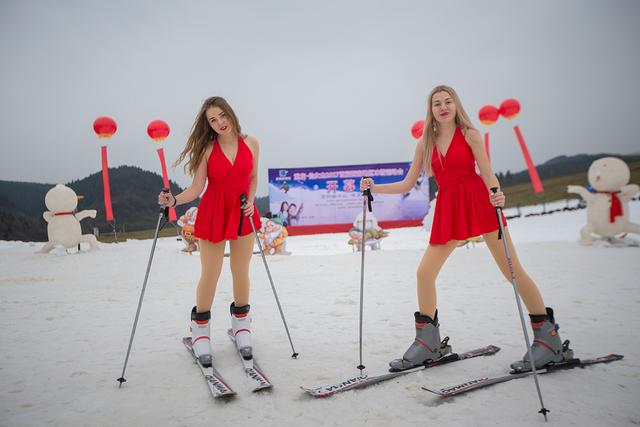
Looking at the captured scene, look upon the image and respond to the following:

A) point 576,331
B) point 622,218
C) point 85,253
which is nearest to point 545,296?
point 576,331

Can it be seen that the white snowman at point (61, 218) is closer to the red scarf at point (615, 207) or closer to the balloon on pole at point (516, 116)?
the balloon on pole at point (516, 116)

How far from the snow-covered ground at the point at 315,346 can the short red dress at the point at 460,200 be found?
0.83 m

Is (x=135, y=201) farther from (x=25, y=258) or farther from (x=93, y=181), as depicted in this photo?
(x=25, y=258)

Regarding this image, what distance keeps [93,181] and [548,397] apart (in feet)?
40.7

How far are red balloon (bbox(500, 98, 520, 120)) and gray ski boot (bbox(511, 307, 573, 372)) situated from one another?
26.2 ft

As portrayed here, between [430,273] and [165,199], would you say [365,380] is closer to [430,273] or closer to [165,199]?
[430,273]

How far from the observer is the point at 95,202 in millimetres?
10891

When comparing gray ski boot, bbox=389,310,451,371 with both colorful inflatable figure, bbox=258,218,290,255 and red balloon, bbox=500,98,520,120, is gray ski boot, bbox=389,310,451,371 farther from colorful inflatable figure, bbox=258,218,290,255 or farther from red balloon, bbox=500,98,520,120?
red balloon, bbox=500,98,520,120

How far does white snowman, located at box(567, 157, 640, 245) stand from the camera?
6566 millimetres

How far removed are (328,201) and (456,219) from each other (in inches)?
516

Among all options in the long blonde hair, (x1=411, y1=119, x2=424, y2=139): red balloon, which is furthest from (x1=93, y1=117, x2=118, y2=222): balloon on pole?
the long blonde hair

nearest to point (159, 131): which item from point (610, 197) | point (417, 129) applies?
point (417, 129)

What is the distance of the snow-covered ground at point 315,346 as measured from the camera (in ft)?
6.14

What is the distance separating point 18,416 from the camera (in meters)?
1.94
